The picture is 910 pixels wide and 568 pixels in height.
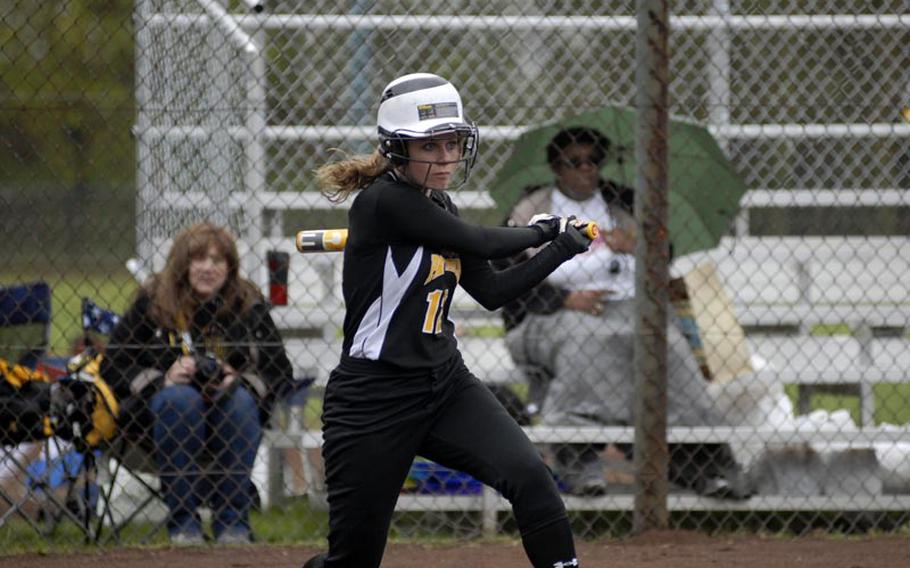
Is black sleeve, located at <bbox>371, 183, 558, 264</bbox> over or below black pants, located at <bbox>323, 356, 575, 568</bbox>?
over

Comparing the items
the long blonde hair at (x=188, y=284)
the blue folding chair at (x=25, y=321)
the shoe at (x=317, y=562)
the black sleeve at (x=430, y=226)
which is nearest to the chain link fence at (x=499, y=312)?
the blue folding chair at (x=25, y=321)

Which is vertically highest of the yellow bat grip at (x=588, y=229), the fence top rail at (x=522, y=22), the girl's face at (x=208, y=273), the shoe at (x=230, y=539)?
the fence top rail at (x=522, y=22)

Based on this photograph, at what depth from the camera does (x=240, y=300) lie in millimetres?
5234

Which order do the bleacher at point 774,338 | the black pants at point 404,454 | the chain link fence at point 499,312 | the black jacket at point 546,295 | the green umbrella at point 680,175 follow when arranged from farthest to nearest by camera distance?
the green umbrella at point 680,175, the black jacket at point 546,295, the bleacher at point 774,338, the chain link fence at point 499,312, the black pants at point 404,454

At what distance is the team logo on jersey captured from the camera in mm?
3535

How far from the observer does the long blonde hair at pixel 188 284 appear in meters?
5.19

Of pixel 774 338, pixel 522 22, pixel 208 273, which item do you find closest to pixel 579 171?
pixel 522 22

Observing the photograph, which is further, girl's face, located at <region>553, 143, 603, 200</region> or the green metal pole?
girl's face, located at <region>553, 143, 603, 200</region>

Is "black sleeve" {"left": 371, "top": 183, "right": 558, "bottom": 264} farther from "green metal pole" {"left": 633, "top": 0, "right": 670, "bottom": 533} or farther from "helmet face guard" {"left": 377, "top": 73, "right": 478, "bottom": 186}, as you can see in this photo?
"green metal pole" {"left": 633, "top": 0, "right": 670, "bottom": 533}

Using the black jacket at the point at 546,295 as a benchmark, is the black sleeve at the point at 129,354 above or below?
below

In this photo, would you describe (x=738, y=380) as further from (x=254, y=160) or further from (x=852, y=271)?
(x=254, y=160)

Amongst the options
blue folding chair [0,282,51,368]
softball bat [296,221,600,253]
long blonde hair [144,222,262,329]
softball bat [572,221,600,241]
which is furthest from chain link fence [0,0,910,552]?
softball bat [572,221,600,241]

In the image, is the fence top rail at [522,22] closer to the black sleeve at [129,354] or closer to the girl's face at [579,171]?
the girl's face at [579,171]

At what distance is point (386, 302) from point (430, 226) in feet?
0.77
